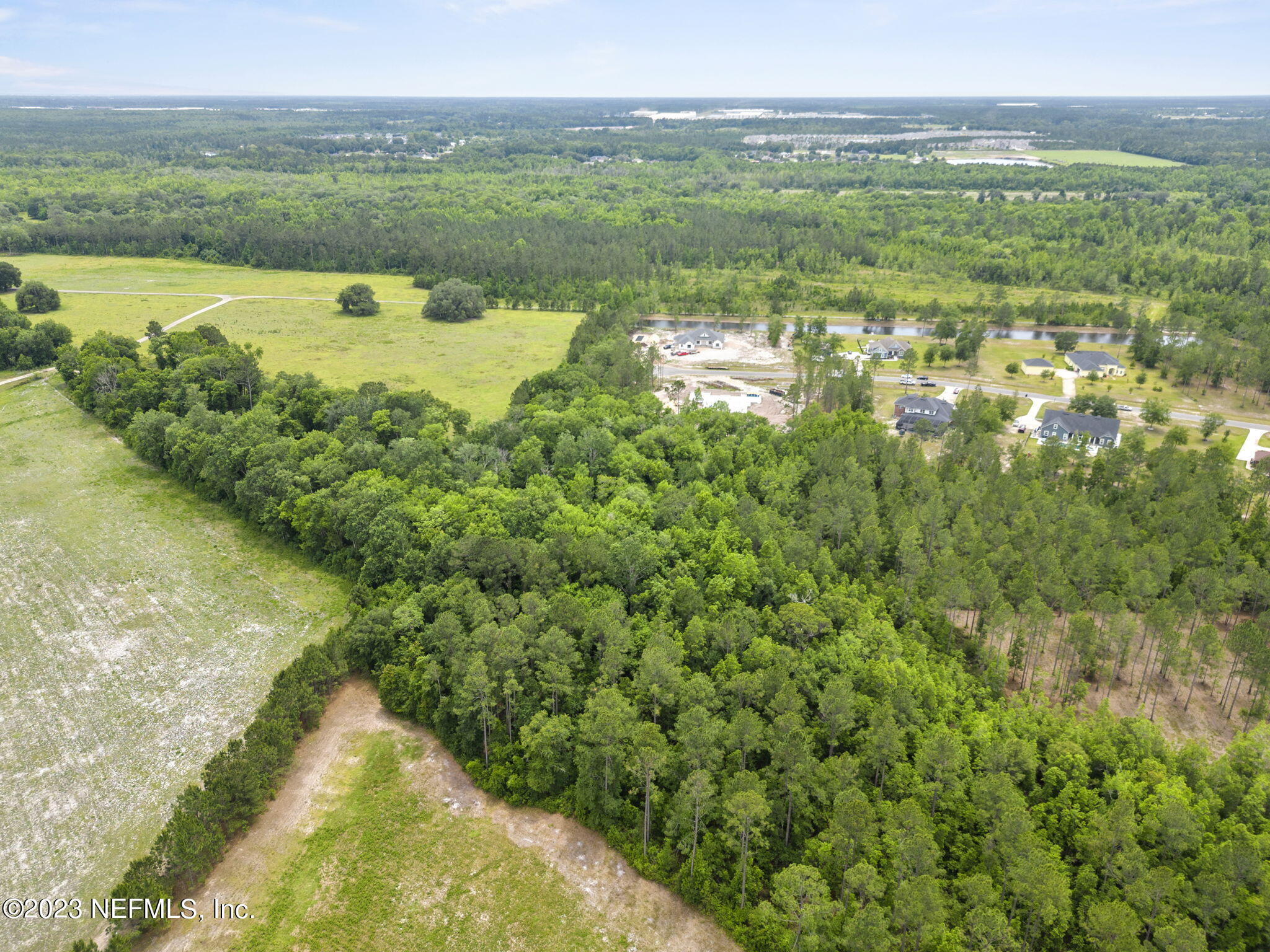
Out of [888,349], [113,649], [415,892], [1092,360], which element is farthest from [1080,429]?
[113,649]

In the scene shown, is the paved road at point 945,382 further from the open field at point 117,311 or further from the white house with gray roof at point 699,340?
the open field at point 117,311

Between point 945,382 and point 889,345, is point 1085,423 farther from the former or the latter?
point 889,345

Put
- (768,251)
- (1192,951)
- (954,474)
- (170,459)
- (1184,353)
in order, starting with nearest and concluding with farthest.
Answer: (1192,951)
(954,474)
(170,459)
(1184,353)
(768,251)

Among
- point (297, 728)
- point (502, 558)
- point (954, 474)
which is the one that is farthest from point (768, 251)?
point (297, 728)

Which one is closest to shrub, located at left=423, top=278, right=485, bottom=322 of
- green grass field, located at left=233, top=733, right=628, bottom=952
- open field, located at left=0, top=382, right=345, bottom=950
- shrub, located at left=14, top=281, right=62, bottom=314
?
shrub, located at left=14, top=281, right=62, bottom=314

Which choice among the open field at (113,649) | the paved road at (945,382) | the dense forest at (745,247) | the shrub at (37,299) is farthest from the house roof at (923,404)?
the shrub at (37,299)

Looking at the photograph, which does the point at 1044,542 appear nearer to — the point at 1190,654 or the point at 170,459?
the point at 1190,654
